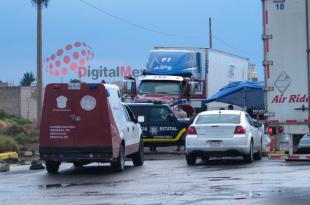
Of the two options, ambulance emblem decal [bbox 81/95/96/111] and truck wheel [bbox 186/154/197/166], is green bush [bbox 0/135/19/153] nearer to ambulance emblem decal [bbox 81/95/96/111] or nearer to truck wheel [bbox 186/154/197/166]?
truck wheel [bbox 186/154/197/166]

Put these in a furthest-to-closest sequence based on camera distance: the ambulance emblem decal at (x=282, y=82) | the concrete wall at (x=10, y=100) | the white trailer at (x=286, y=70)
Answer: the concrete wall at (x=10, y=100) → the ambulance emblem decal at (x=282, y=82) → the white trailer at (x=286, y=70)

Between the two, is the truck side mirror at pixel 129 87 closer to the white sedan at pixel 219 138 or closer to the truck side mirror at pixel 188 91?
the truck side mirror at pixel 188 91

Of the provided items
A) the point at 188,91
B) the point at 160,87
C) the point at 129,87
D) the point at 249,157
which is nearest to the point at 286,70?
the point at 249,157

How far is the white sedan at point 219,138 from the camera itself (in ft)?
64.1

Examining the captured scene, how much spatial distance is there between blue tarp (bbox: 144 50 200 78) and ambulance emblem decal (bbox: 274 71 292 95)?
17.5 meters

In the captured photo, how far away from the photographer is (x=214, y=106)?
1300 inches

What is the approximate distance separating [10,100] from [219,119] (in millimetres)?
39463

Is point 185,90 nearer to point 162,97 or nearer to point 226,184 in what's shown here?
point 162,97

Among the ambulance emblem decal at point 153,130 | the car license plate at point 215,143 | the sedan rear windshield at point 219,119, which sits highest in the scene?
the sedan rear windshield at point 219,119

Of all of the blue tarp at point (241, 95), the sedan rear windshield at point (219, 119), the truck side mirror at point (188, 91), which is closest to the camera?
the sedan rear windshield at point (219, 119)

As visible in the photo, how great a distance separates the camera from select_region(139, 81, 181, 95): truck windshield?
31.1 metres

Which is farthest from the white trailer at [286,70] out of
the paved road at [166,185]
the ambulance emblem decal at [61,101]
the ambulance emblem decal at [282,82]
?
the ambulance emblem decal at [61,101]

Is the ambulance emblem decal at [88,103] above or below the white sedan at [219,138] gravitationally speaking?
above

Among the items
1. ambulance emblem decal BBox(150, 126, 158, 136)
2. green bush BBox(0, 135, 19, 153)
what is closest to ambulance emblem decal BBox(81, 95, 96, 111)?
ambulance emblem decal BBox(150, 126, 158, 136)
